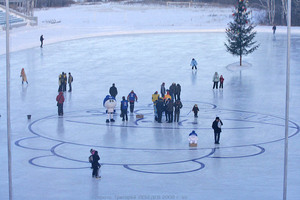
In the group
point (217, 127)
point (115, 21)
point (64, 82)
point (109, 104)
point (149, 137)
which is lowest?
point (149, 137)

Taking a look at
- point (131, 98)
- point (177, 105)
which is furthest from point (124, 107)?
point (177, 105)

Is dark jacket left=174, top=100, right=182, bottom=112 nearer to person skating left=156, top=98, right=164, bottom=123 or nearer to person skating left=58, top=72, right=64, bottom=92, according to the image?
person skating left=156, top=98, right=164, bottom=123

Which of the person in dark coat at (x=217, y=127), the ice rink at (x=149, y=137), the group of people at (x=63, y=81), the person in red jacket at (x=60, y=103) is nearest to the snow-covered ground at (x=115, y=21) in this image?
the ice rink at (x=149, y=137)

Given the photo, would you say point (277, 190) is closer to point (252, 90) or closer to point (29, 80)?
point (252, 90)

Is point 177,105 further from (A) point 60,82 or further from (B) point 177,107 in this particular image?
(A) point 60,82

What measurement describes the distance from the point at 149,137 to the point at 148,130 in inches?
43.2

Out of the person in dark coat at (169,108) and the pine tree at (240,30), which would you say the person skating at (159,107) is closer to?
the person in dark coat at (169,108)

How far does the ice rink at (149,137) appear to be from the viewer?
1552cm

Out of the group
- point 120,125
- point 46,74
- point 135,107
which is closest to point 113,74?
point 46,74

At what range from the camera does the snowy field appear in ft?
51.3

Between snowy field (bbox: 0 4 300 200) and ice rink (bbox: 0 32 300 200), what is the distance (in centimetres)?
4

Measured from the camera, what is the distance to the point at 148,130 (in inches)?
869

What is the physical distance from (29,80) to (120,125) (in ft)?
42.6

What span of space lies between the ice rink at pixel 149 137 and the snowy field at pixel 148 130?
0.04 m
